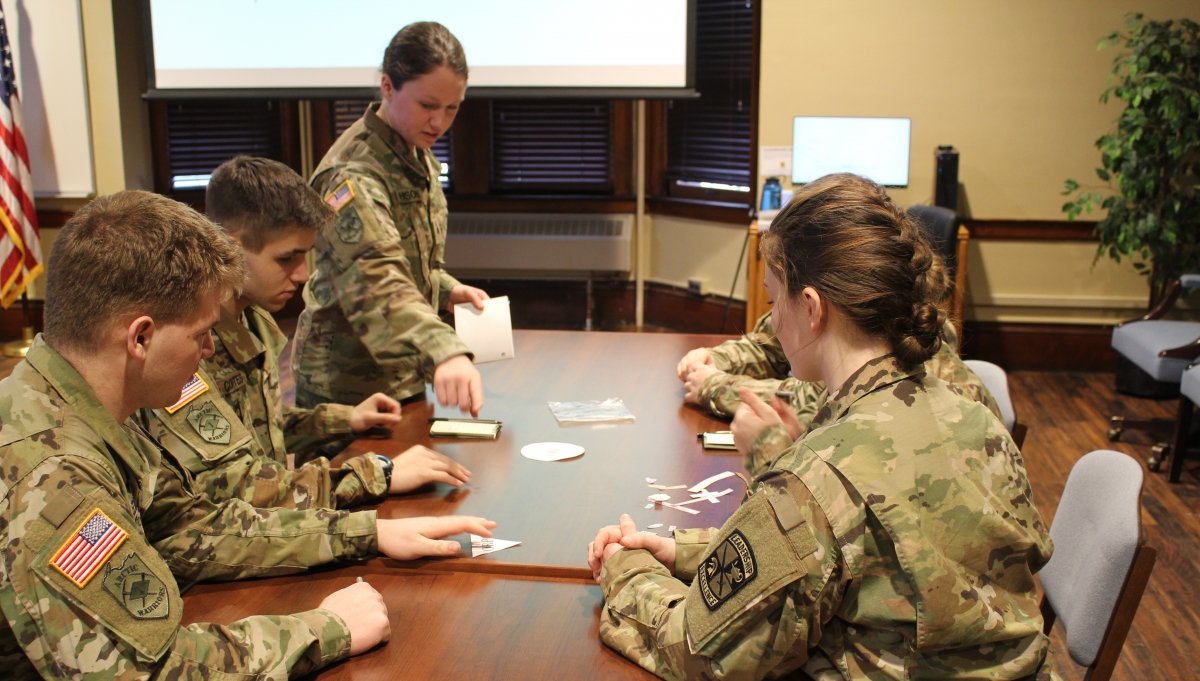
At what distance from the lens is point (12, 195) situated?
18.2ft

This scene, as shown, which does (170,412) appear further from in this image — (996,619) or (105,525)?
(996,619)

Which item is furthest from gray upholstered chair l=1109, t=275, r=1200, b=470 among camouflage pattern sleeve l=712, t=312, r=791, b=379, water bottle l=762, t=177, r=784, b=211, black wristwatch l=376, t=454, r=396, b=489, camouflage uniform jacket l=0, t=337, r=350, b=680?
camouflage uniform jacket l=0, t=337, r=350, b=680

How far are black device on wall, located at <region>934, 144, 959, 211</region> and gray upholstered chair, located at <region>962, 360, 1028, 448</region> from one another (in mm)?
3047

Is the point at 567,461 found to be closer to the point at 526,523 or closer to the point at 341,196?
the point at 526,523

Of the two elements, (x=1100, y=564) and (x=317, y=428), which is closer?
(x=1100, y=564)

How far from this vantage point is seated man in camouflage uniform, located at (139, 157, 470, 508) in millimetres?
1813

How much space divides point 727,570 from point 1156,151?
15.7 ft

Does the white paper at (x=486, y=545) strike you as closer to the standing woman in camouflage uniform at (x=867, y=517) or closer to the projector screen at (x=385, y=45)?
the standing woman in camouflage uniform at (x=867, y=517)

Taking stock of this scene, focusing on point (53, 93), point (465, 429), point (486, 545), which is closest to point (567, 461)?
point (465, 429)

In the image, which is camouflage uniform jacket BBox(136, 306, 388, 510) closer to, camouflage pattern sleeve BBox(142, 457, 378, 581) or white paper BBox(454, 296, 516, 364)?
camouflage pattern sleeve BBox(142, 457, 378, 581)

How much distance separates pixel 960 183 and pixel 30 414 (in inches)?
210

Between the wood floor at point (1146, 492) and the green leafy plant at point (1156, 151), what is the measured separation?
2.29 ft

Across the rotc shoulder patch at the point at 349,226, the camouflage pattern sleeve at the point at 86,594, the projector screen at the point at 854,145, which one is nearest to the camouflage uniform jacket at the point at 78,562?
the camouflage pattern sleeve at the point at 86,594

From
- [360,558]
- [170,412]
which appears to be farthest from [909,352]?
[170,412]
